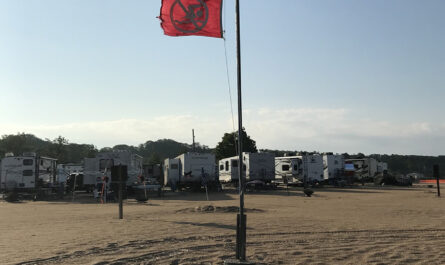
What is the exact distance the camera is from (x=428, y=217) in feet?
48.5

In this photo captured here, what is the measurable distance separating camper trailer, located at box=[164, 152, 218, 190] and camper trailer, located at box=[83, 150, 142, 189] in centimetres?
503

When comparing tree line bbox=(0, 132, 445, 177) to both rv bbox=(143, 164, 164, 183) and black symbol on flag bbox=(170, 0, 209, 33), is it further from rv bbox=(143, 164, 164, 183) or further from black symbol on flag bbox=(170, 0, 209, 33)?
black symbol on flag bbox=(170, 0, 209, 33)

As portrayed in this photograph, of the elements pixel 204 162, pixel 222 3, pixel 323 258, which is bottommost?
pixel 323 258

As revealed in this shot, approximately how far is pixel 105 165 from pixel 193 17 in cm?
2151

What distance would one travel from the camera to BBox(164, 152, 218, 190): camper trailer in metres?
33.1

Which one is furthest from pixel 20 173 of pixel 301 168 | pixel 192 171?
pixel 301 168

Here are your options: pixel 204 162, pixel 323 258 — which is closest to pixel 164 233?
pixel 323 258

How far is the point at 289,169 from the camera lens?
3822cm

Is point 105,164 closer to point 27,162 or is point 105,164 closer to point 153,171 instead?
point 27,162

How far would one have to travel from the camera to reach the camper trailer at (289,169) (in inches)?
1480

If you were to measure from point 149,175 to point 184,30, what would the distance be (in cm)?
3310

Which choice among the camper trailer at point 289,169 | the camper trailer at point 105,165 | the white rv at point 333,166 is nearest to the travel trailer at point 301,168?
the camper trailer at point 289,169

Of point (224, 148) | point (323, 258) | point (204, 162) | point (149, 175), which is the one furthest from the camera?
Answer: point (224, 148)

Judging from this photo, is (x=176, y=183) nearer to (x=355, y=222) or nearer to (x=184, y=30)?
(x=355, y=222)
